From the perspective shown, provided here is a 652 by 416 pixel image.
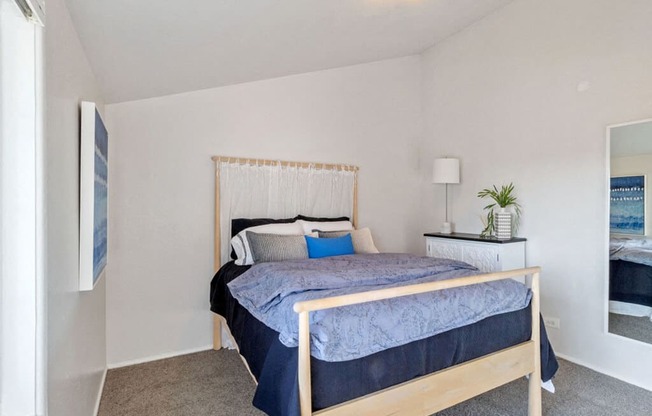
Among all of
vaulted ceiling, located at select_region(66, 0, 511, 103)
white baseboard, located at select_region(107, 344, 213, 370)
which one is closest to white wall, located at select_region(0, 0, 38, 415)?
vaulted ceiling, located at select_region(66, 0, 511, 103)

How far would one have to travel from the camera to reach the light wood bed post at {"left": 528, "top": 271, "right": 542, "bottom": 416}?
187 cm

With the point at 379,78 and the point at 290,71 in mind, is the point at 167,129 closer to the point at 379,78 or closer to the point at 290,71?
the point at 290,71

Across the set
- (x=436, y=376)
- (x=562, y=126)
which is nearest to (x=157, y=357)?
(x=436, y=376)

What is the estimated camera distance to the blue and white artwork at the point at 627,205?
2.41m

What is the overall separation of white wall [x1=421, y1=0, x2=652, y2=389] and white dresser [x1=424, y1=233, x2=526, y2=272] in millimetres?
159

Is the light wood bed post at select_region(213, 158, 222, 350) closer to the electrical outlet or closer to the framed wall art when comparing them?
the framed wall art

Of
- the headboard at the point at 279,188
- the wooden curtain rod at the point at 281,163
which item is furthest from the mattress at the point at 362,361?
the wooden curtain rod at the point at 281,163

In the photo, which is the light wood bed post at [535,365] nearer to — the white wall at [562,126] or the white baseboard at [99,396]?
the white wall at [562,126]

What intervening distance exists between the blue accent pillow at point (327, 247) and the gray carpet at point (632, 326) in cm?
201

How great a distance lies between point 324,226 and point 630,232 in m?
2.32

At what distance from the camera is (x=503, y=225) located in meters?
3.12

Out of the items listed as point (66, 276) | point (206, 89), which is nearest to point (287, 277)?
point (66, 276)

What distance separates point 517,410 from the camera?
2.05 m

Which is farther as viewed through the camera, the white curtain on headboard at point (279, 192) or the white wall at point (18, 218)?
the white curtain on headboard at point (279, 192)
